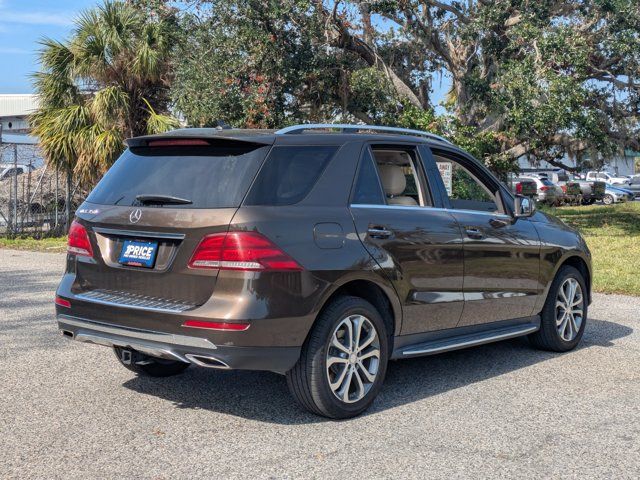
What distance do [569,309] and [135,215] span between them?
398 cm

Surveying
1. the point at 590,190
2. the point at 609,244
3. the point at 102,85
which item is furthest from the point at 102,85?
the point at 590,190

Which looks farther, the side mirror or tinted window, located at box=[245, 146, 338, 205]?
the side mirror

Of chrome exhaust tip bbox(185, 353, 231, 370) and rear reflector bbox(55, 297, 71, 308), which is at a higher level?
rear reflector bbox(55, 297, 71, 308)

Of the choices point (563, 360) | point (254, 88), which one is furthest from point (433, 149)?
point (254, 88)

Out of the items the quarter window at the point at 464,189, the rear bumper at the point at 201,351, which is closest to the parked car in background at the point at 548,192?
the quarter window at the point at 464,189

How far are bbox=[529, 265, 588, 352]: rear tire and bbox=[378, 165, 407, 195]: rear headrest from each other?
76.9 inches

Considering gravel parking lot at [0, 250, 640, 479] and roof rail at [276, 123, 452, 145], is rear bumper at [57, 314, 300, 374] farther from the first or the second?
roof rail at [276, 123, 452, 145]

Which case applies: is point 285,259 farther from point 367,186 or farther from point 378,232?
point 367,186

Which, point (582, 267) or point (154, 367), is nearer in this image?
point (154, 367)

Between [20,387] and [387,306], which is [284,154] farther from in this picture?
[20,387]

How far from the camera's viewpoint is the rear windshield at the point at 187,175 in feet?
16.5

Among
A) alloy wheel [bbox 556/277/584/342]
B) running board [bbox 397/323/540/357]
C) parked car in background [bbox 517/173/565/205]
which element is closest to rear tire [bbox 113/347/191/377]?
running board [bbox 397/323/540/357]

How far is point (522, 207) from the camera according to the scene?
687cm

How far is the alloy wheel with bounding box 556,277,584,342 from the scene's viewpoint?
7277 millimetres
